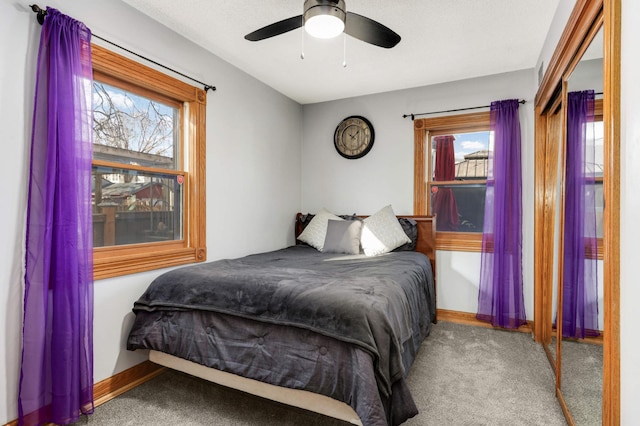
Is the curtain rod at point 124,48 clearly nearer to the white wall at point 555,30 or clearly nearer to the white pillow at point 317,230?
the white pillow at point 317,230

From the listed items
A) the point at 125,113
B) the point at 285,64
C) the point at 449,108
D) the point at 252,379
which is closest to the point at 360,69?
the point at 285,64

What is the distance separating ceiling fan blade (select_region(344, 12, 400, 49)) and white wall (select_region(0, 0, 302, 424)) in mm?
1523

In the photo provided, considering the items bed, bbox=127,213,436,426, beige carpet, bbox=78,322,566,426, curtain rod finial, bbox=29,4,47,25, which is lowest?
beige carpet, bbox=78,322,566,426

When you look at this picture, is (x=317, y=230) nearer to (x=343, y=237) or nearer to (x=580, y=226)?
(x=343, y=237)

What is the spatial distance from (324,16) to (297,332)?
1671 millimetres

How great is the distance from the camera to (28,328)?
1795mm

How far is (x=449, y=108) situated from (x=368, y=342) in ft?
10.00

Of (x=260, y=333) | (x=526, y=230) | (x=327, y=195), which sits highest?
(x=327, y=195)

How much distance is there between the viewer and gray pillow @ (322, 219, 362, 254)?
359 centimetres

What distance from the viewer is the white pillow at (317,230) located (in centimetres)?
391

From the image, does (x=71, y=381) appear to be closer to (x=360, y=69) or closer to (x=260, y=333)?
(x=260, y=333)

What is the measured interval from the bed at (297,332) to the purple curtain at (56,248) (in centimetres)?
47

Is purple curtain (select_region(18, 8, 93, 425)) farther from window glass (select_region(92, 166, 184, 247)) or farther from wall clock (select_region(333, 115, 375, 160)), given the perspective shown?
wall clock (select_region(333, 115, 375, 160))

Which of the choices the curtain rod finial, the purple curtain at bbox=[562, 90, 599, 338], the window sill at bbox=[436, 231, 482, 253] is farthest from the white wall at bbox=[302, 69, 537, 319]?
the curtain rod finial
